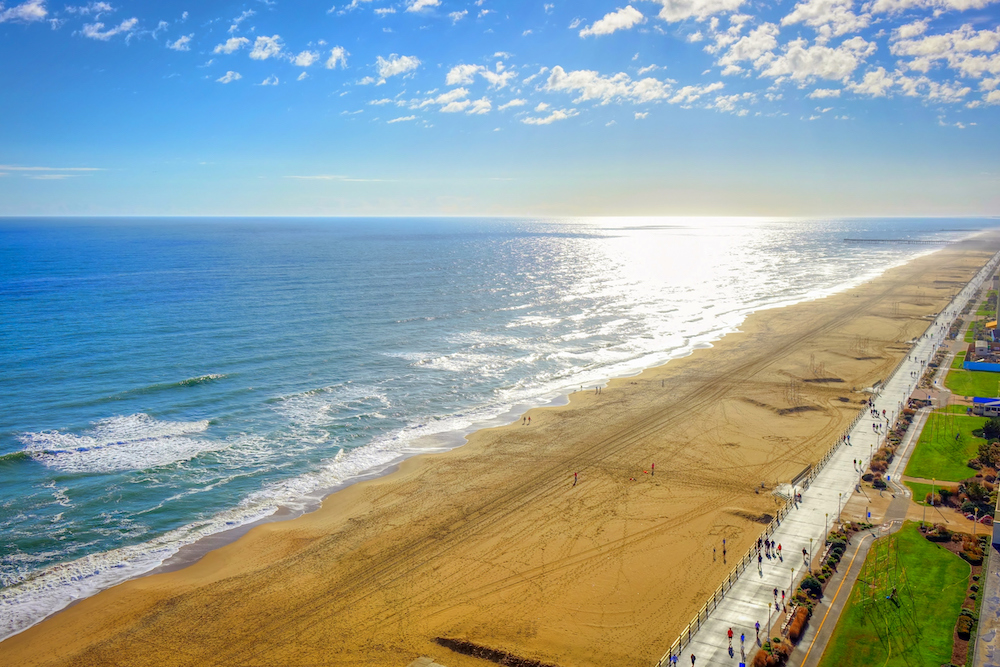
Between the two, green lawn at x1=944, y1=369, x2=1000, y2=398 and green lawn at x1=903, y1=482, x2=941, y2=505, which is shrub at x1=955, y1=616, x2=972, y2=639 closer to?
green lawn at x1=903, y1=482, x2=941, y2=505

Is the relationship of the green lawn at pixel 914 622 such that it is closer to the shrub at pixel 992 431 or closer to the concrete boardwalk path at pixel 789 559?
the concrete boardwalk path at pixel 789 559

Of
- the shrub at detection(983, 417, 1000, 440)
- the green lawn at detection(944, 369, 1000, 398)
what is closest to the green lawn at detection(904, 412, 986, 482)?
the shrub at detection(983, 417, 1000, 440)

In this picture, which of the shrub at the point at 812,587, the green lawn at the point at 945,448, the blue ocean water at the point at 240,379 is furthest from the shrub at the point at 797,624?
the blue ocean water at the point at 240,379

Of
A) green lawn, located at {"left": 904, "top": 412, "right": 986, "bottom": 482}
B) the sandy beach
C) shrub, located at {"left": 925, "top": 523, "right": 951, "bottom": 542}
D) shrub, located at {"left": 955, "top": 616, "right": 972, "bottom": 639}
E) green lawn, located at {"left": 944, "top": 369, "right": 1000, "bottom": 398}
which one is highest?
green lawn, located at {"left": 944, "top": 369, "right": 1000, "bottom": 398}

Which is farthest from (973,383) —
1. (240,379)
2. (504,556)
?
(240,379)

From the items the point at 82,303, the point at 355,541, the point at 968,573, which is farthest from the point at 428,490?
the point at 82,303

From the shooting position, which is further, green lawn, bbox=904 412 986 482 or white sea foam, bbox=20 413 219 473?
white sea foam, bbox=20 413 219 473

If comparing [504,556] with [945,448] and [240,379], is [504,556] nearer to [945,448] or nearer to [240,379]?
[945,448]
